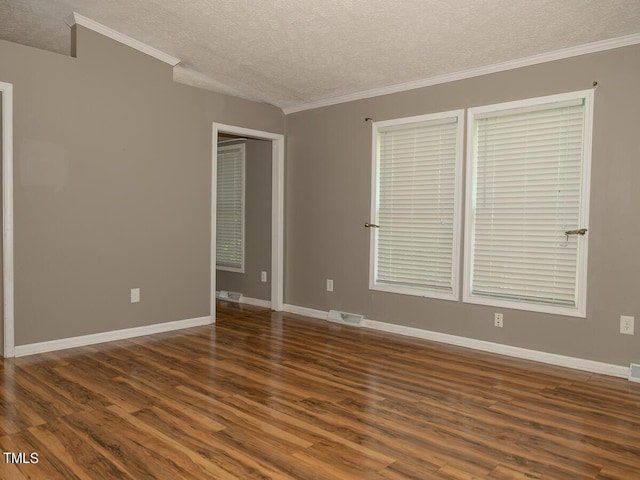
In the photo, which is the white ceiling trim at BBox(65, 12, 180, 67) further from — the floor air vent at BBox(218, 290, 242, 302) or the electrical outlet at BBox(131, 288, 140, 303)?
the floor air vent at BBox(218, 290, 242, 302)

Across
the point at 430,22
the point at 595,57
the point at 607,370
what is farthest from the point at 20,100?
the point at 607,370

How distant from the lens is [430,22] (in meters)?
3.50

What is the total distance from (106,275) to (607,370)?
417 cm

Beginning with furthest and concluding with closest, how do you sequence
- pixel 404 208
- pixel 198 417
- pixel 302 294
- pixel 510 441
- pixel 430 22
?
pixel 302 294, pixel 404 208, pixel 430 22, pixel 198 417, pixel 510 441

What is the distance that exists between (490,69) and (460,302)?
2.04 m

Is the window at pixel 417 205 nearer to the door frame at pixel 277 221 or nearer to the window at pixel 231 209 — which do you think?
the door frame at pixel 277 221

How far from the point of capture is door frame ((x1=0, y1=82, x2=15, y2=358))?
371 cm

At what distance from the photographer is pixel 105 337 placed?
434 cm

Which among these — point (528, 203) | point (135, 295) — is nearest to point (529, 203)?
point (528, 203)

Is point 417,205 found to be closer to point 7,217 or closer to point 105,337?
point 105,337

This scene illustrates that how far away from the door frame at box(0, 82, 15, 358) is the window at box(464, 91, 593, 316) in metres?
3.75

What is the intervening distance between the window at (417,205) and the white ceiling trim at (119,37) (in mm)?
2163

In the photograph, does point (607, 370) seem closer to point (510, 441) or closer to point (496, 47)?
point (510, 441)

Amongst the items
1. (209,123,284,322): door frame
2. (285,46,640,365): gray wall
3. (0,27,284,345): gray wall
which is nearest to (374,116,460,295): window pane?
(285,46,640,365): gray wall
